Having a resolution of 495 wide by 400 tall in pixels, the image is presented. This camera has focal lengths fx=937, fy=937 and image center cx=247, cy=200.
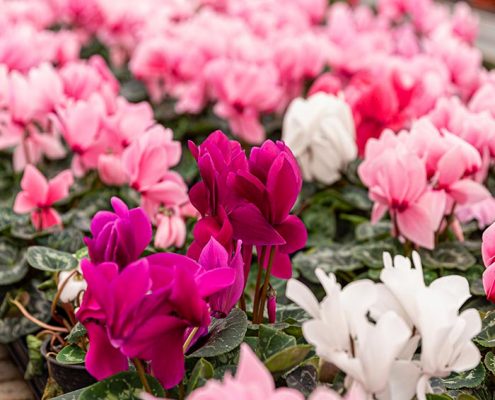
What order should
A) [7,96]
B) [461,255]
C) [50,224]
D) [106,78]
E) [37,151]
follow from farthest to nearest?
[106,78]
[37,151]
[7,96]
[50,224]
[461,255]

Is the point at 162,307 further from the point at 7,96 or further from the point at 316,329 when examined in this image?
the point at 7,96

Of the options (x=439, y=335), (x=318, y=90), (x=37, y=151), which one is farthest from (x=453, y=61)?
(x=439, y=335)

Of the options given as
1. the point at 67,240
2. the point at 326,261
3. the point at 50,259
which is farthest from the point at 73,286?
the point at 326,261

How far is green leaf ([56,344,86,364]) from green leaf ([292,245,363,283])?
2.23 feet

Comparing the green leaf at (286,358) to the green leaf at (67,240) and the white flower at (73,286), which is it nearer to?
the white flower at (73,286)

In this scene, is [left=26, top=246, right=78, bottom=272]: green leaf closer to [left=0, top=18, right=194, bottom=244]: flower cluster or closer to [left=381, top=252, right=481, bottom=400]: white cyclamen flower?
[left=0, top=18, right=194, bottom=244]: flower cluster

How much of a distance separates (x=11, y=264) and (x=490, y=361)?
1.13 m

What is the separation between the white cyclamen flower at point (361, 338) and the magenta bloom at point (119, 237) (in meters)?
0.21

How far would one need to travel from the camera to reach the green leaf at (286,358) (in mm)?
1157

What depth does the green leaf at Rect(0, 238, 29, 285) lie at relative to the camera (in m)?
2.04

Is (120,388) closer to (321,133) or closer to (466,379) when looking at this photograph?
(466,379)

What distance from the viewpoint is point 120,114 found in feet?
7.41

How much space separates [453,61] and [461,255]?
1343 mm

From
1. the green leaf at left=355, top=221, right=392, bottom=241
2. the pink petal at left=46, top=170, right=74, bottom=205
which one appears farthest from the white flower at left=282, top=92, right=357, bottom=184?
the pink petal at left=46, top=170, right=74, bottom=205
